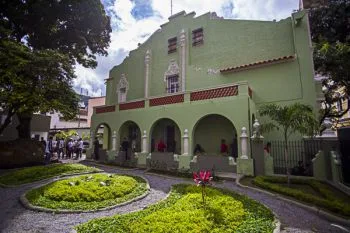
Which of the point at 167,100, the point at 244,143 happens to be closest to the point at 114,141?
the point at 167,100

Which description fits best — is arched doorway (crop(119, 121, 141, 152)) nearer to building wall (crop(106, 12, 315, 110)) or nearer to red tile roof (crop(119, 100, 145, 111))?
red tile roof (crop(119, 100, 145, 111))

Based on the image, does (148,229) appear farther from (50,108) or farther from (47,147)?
(47,147)

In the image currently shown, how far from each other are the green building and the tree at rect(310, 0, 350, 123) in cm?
248

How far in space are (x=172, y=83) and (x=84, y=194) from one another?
42.4 feet

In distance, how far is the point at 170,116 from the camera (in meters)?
14.9

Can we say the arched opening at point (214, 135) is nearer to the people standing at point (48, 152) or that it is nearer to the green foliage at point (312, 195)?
the green foliage at point (312, 195)

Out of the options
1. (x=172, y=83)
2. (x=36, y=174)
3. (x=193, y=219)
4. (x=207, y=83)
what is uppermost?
(x=172, y=83)

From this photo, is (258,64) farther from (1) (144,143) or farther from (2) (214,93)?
(1) (144,143)

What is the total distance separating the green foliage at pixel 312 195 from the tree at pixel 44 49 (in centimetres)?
1359

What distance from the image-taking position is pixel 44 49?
16.2 metres

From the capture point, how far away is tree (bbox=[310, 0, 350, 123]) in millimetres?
14586

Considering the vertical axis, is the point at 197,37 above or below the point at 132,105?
above

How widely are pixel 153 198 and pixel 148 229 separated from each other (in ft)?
9.95

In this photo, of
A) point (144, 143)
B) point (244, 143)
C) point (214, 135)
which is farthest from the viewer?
point (144, 143)
